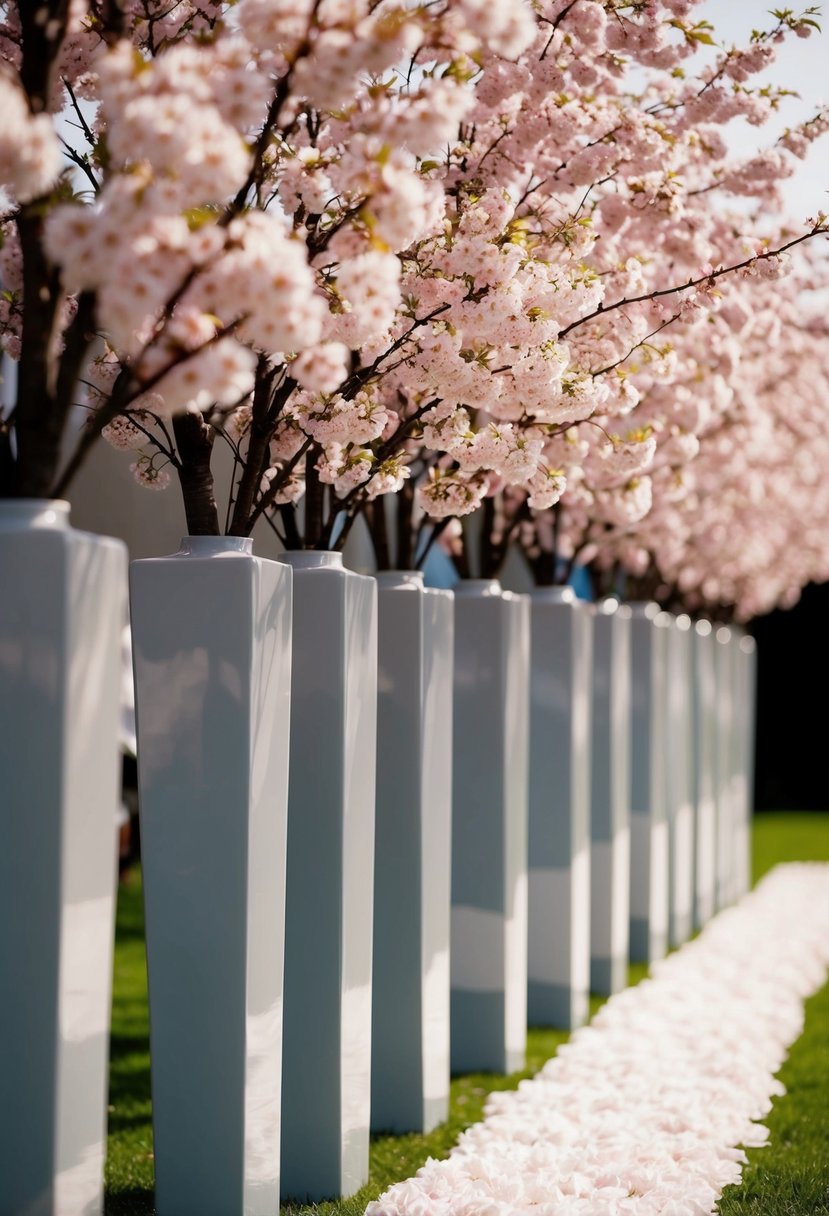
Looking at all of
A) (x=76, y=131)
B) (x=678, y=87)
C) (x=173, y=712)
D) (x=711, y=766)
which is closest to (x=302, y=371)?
(x=173, y=712)

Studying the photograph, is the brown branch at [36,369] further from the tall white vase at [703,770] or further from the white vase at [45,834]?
the tall white vase at [703,770]

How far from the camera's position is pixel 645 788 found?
30.6 ft

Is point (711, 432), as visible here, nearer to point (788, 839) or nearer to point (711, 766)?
point (711, 766)

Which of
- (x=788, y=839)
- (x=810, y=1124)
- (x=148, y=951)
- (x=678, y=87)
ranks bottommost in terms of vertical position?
(x=788, y=839)

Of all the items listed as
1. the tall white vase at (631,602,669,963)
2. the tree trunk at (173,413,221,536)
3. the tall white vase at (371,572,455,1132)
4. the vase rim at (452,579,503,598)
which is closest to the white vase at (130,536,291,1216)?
the tree trunk at (173,413,221,536)

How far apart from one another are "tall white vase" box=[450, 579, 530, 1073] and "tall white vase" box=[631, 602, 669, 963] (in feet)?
10.5

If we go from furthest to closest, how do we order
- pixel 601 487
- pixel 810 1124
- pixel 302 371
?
pixel 601 487 < pixel 810 1124 < pixel 302 371

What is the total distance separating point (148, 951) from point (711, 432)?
6676 millimetres

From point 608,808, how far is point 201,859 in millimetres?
4810

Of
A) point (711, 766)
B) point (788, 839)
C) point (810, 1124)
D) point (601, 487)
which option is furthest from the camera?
point (788, 839)

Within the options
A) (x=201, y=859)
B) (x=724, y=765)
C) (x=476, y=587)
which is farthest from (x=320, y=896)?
(x=724, y=765)

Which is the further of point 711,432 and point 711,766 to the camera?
point 711,766

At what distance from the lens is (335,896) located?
4301mm

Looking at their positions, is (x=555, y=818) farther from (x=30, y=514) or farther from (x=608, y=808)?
(x=30, y=514)
